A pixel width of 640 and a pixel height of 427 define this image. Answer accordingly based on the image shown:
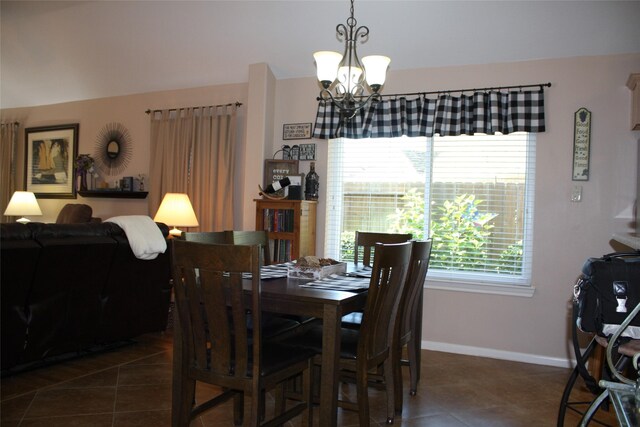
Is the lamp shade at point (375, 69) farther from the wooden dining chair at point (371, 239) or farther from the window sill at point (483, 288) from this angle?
the window sill at point (483, 288)

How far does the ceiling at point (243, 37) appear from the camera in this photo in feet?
12.0

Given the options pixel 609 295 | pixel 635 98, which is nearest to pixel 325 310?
pixel 609 295

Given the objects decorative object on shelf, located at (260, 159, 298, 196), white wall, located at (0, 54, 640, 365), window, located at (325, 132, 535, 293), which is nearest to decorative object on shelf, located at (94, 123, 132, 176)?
decorative object on shelf, located at (260, 159, 298, 196)

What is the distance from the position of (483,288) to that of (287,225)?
5.70 ft

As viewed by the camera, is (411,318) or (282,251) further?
(282,251)

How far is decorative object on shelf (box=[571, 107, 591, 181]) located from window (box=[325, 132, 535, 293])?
0.32 metres

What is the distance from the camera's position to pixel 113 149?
5.80 metres

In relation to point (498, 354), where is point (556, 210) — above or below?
above

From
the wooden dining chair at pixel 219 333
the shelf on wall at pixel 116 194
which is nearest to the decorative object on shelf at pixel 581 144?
the wooden dining chair at pixel 219 333

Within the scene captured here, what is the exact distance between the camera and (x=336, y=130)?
4.36 meters

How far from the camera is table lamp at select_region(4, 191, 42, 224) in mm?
5977

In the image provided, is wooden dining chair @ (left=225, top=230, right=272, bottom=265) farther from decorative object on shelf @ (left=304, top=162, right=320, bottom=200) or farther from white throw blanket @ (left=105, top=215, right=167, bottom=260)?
decorative object on shelf @ (left=304, top=162, right=320, bottom=200)

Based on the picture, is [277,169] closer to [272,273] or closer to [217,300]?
[272,273]

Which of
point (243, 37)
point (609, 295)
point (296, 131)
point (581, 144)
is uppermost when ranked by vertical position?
point (243, 37)
